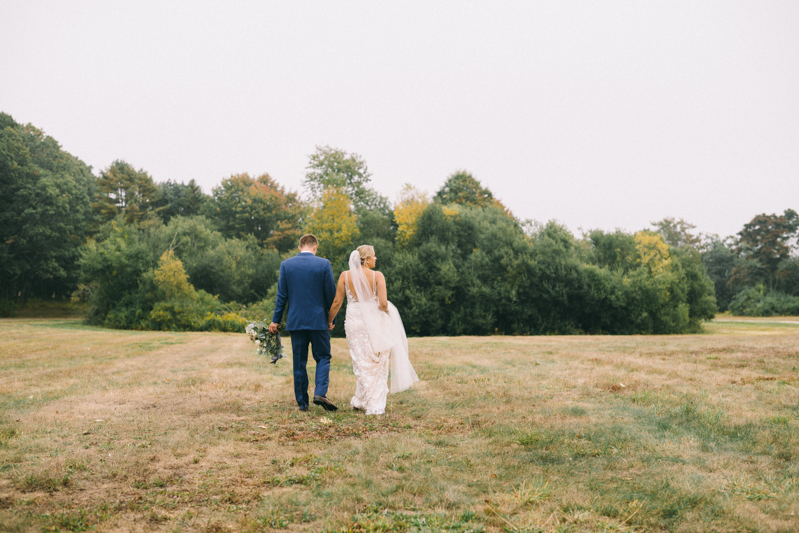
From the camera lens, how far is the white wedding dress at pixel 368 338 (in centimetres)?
656

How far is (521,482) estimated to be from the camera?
370 cm

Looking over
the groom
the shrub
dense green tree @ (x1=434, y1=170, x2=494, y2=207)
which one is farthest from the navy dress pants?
the shrub

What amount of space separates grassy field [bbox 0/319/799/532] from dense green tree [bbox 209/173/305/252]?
1644 inches

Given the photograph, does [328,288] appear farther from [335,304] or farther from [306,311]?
[306,311]

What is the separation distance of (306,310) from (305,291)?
0.24 meters

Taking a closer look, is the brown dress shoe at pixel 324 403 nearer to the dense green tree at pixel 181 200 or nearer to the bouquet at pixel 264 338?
the bouquet at pixel 264 338

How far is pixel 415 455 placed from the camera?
4.42 meters

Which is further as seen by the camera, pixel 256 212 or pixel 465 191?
pixel 256 212

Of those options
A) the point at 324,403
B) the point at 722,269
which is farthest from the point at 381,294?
the point at 722,269

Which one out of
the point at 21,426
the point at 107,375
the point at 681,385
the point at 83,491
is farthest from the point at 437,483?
the point at 107,375

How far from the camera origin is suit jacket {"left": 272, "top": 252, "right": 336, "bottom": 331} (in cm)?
646

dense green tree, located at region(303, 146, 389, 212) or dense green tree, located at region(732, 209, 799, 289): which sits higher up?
dense green tree, located at region(303, 146, 389, 212)

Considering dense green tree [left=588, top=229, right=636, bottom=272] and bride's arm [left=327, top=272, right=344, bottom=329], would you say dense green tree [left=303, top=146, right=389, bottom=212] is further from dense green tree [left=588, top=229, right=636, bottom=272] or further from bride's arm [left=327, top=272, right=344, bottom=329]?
bride's arm [left=327, top=272, right=344, bottom=329]

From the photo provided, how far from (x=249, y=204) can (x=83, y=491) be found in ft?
161
